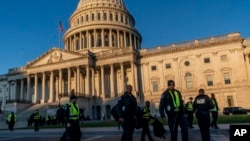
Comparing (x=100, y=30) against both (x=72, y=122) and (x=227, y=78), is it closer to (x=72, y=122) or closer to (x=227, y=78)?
(x=227, y=78)

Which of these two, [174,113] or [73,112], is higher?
[73,112]

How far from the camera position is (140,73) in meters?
60.2

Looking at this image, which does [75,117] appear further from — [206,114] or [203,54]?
[203,54]

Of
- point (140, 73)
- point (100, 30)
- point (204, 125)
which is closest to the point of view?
point (204, 125)

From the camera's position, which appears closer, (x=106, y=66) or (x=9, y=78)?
(x=106, y=66)

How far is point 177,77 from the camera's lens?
57.0m

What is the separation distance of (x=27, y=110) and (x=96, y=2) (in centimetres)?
4387

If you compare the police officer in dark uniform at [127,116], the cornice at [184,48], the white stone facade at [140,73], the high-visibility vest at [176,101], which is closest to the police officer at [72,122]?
the police officer in dark uniform at [127,116]

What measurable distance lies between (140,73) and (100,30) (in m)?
24.6

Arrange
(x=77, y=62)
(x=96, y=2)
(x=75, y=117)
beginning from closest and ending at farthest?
1. (x=75, y=117)
2. (x=77, y=62)
3. (x=96, y=2)

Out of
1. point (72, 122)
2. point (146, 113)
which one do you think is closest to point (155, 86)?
point (146, 113)

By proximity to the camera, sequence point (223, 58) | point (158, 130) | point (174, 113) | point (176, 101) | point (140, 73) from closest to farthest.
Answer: point (174, 113)
point (176, 101)
point (158, 130)
point (223, 58)
point (140, 73)

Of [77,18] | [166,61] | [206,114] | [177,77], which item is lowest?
[206,114]

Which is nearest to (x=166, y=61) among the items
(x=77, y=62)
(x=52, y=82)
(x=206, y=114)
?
(x=77, y=62)
